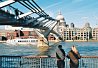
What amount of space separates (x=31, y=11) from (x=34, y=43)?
67.5 m

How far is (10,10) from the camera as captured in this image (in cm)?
3841

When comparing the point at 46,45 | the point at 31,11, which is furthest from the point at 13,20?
the point at 46,45

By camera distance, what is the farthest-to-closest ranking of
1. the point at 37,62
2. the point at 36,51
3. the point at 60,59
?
the point at 36,51, the point at 37,62, the point at 60,59

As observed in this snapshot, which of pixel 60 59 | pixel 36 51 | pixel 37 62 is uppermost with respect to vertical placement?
pixel 60 59

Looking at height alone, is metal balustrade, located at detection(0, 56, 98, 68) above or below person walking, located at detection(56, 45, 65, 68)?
below

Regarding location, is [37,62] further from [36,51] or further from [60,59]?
[36,51]

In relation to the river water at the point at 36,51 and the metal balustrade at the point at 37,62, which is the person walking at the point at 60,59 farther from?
the river water at the point at 36,51

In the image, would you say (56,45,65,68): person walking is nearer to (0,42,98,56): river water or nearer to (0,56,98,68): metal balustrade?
(0,56,98,68): metal balustrade

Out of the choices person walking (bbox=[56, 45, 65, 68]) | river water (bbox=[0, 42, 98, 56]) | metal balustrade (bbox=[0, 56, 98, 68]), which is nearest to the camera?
person walking (bbox=[56, 45, 65, 68])

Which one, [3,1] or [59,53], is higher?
[3,1]

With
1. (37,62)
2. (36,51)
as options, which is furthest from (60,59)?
(36,51)

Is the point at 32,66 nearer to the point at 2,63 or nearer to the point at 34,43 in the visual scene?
the point at 2,63

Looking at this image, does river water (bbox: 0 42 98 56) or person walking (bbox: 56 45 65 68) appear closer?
person walking (bbox: 56 45 65 68)

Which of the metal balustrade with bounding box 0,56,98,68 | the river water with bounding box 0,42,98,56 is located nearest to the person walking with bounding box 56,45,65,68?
the metal balustrade with bounding box 0,56,98,68
